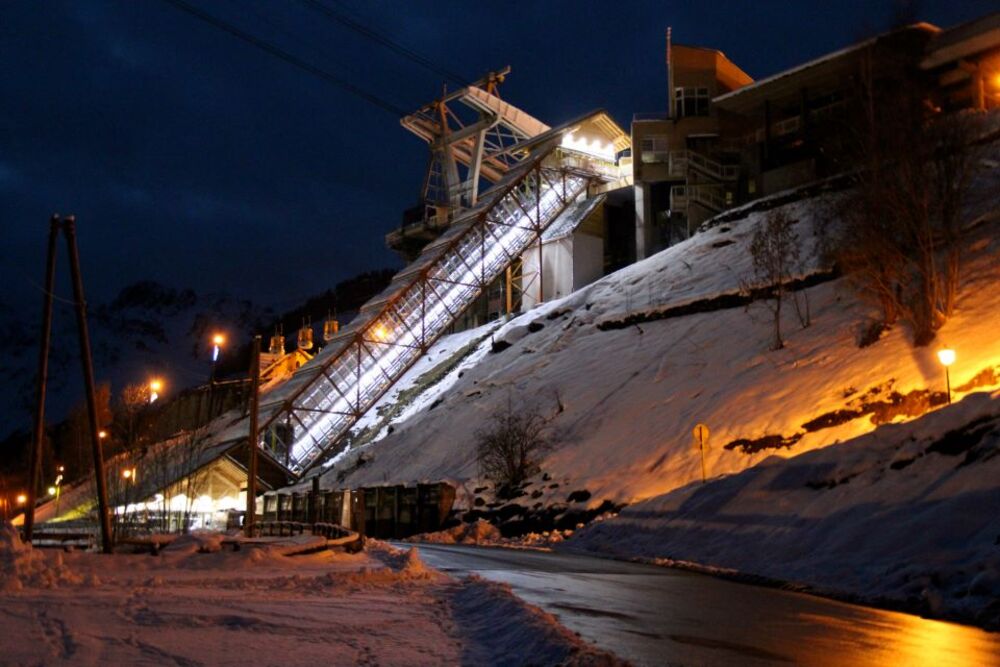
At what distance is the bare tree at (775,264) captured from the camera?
124 feet

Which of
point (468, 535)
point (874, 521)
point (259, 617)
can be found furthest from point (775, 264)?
point (259, 617)

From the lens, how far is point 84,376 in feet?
70.2

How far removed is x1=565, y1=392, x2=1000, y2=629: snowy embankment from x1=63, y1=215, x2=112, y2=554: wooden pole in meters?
12.5

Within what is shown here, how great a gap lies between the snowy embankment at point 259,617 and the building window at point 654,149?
4781 centimetres

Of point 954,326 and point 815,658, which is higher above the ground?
point 954,326

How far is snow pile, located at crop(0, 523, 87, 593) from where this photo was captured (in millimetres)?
12844

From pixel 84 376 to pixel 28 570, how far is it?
350 inches

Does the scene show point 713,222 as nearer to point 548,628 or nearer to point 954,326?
point 954,326

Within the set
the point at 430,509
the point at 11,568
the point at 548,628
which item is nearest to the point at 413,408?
the point at 430,509

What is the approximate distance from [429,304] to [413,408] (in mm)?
9212

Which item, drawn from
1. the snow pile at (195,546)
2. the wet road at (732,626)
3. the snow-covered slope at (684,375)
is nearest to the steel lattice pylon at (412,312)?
the snow-covered slope at (684,375)

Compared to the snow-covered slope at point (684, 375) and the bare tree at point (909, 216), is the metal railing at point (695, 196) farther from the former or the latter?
the bare tree at point (909, 216)

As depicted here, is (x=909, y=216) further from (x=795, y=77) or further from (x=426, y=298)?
(x=426, y=298)

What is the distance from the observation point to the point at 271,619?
10.2m
